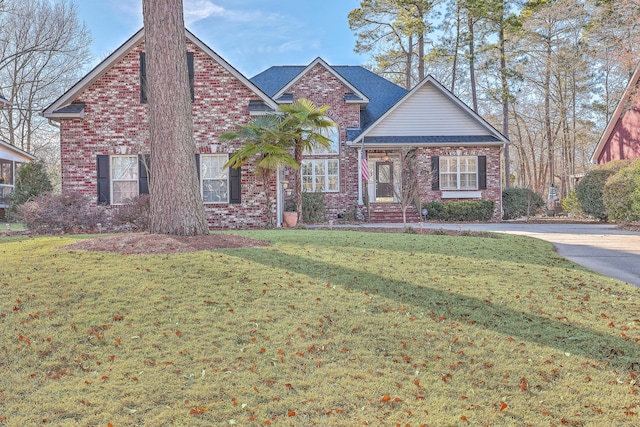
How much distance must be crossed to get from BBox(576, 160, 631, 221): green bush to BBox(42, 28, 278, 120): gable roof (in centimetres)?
1184

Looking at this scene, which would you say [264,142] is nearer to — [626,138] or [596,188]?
[596,188]

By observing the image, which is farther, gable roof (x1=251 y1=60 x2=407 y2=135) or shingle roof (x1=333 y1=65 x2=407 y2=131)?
shingle roof (x1=333 y1=65 x2=407 y2=131)

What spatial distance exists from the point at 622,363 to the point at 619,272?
406cm

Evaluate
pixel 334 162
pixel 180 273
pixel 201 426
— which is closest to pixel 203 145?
pixel 334 162

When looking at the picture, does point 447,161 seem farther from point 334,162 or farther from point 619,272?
point 619,272

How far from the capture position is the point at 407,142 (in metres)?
18.9

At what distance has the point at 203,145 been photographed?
1453 cm

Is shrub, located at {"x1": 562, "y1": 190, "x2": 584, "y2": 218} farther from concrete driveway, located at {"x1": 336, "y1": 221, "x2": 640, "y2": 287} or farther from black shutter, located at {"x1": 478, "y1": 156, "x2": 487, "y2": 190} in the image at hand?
concrete driveway, located at {"x1": 336, "y1": 221, "x2": 640, "y2": 287}

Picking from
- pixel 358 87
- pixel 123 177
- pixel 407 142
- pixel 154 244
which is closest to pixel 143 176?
pixel 123 177

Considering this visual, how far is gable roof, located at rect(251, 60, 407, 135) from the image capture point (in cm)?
1978

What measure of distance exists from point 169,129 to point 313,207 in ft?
34.3

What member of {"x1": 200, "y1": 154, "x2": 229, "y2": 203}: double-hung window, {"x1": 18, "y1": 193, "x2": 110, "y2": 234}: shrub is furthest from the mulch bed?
{"x1": 200, "y1": 154, "x2": 229, "y2": 203}: double-hung window

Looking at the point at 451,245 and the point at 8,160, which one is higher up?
the point at 8,160

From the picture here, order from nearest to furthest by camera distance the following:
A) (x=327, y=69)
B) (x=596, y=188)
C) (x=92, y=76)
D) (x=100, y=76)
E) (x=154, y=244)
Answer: (x=154, y=244) → (x=92, y=76) → (x=100, y=76) → (x=596, y=188) → (x=327, y=69)
